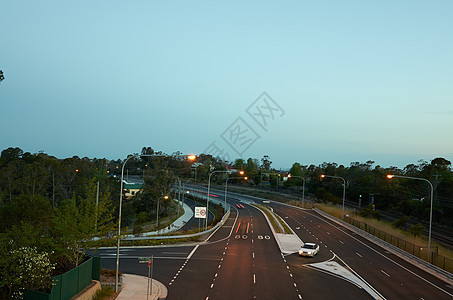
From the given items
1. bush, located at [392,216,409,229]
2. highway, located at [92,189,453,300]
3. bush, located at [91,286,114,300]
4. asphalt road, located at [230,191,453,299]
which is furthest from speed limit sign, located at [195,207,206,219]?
bush, located at [392,216,409,229]

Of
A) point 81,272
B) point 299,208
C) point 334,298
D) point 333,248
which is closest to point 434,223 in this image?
point 299,208

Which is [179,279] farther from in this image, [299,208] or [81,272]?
[299,208]

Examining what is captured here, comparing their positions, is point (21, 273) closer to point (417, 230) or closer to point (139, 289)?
point (139, 289)

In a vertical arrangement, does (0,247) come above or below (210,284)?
above

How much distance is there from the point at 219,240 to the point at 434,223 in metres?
58.8

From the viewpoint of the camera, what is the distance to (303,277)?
27547 mm

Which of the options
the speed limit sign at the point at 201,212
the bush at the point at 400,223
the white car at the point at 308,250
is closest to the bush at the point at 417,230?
the bush at the point at 400,223

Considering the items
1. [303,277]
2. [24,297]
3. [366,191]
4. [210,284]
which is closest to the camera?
[24,297]

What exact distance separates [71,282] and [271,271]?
1599 cm

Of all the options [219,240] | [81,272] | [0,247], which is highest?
[0,247]

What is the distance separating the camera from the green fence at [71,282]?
16.6 metres

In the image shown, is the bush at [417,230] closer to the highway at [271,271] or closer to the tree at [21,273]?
the highway at [271,271]

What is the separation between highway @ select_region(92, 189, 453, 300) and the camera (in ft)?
77.3

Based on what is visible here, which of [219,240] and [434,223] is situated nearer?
[219,240]
